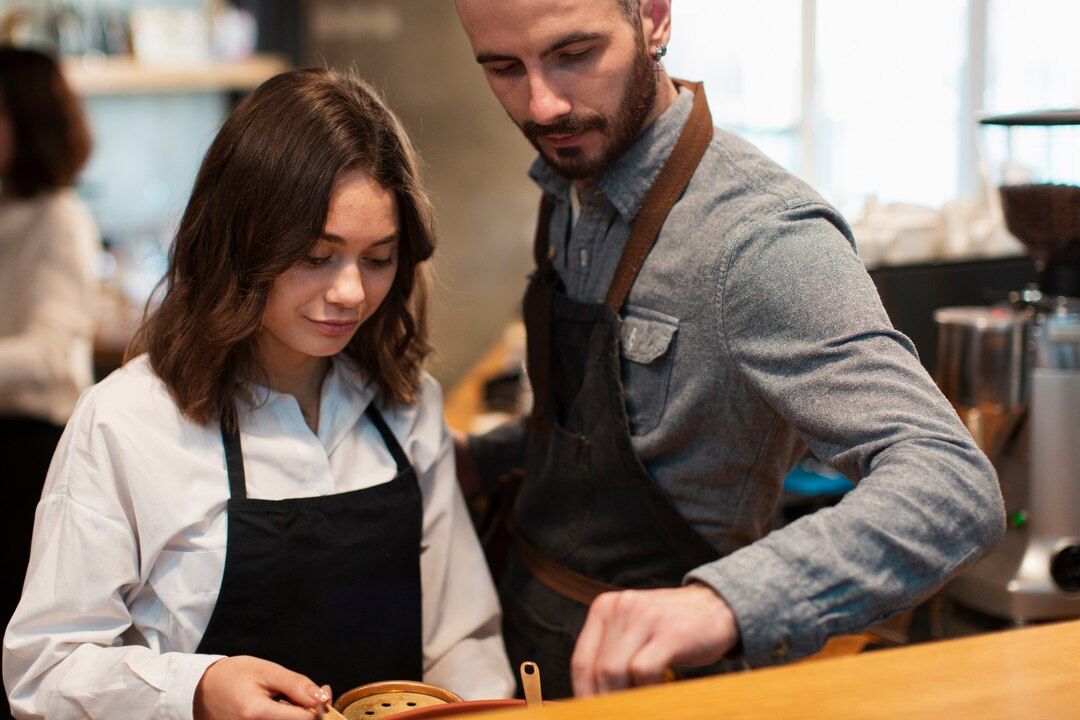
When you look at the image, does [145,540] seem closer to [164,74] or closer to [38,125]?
[38,125]

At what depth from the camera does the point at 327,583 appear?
133 cm

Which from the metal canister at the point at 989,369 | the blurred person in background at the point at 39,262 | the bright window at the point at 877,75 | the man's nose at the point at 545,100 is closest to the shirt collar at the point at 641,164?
the man's nose at the point at 545,100

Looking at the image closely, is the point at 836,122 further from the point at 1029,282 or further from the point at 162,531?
the point at 162,531

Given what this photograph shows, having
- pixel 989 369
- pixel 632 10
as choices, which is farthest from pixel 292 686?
pixel 989 369

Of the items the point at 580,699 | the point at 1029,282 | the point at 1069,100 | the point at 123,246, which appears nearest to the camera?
the point at 580,699

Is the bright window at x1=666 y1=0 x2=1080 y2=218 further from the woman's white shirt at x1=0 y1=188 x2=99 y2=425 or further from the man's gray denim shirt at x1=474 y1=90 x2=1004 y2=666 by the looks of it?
the man's gray denim shirt at x1=474 y1=90 x2=1004 y2=666

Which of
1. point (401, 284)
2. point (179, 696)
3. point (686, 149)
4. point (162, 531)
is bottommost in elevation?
point (179, 696)

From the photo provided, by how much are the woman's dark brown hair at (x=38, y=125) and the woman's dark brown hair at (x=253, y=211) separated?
5.43 feet

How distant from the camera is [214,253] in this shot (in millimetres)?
1319

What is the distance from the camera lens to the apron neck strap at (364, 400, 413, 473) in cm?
146

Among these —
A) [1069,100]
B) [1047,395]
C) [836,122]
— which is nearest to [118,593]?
[1047,395]

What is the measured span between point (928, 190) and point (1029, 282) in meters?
2.93

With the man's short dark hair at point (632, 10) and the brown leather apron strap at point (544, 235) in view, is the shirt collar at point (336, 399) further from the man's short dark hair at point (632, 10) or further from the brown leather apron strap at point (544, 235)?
the man's short dark hair at point (632, 10)

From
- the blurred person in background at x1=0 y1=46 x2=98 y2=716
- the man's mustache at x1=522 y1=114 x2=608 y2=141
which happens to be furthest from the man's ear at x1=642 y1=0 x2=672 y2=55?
the blurred person in background at x1=0 y1=46 x2=98 y2=716
